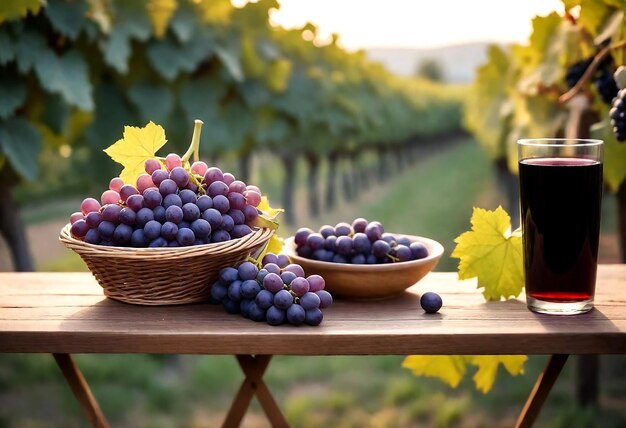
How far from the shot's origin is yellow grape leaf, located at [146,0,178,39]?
436cm

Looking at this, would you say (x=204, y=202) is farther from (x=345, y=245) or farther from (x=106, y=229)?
(x=345, y=245)

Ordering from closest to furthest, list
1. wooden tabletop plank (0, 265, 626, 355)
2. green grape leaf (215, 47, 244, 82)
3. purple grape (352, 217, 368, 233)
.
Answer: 1. wooden tabletop plank (0, 265, 626, 355)
2. purple grape (352, 217, 368, 233)
3. green grape leaf (215, 47, 244, 82)

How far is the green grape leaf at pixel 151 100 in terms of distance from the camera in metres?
4.56

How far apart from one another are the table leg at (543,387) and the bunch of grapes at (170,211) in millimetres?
679

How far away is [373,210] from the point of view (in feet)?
42.7

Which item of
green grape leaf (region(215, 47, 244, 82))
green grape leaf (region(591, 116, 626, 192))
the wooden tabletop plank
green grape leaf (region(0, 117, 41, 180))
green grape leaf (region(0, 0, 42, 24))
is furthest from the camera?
green grape leaf (region(215, 47, 244, 82))

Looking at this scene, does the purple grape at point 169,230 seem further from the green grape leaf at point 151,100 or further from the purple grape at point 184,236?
the green grape leaf at point 151,100

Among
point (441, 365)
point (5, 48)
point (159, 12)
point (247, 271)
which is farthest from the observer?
point (159, 12)

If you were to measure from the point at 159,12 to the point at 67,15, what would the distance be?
0.72m

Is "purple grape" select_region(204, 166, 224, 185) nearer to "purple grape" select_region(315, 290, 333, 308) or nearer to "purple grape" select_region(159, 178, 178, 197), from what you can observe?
"purple grape" select_region(159, 178, 178, 197)

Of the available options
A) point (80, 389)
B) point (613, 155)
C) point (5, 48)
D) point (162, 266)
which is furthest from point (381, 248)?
point (5, 48)

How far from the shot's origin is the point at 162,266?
1.64 meters

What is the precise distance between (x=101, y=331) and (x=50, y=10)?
2545mm

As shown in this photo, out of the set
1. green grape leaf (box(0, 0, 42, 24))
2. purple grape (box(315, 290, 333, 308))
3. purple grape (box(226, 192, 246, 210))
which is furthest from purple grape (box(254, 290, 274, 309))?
green grape leaf (box(0, 0, 42, 24))
